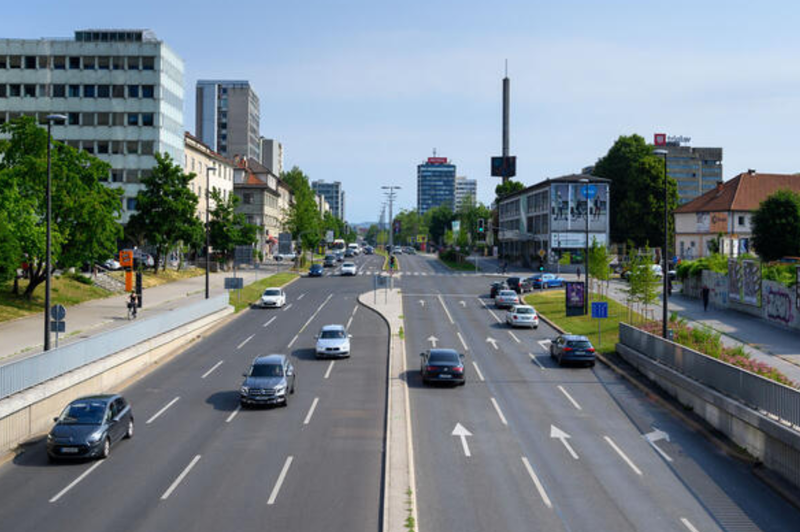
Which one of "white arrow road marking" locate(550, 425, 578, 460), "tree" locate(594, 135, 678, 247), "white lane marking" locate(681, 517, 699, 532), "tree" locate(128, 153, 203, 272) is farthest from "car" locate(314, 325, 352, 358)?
"tree" locate(594, 135, 678, 247)

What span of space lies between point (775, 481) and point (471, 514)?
8.01 meters

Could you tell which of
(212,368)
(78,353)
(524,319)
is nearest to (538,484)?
(78,353)

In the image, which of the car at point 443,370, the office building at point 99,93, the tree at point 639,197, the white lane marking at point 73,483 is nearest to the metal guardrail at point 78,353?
the white lane marking at point 73,483

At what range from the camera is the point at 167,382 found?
95.6ft

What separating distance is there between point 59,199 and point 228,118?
136728mm

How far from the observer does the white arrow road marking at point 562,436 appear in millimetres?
19328

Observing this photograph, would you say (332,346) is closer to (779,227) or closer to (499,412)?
(499,412)

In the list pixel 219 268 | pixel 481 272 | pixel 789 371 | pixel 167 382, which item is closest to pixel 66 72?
pixel 219 268

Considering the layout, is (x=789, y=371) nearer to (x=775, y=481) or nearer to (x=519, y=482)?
(x=775, y=481)

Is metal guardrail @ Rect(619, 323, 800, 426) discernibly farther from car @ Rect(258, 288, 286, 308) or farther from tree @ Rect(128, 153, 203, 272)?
tree @ Rect(128, 153, 203, 272)

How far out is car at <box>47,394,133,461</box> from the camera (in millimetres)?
18344

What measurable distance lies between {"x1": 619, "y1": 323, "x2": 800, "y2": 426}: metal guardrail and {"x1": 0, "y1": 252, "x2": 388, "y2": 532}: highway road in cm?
1035

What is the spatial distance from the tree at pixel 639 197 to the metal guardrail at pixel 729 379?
69.0 metres

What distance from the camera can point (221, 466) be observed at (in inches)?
705
